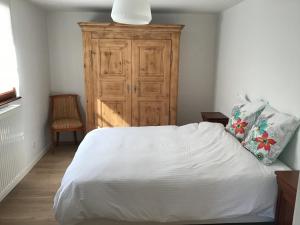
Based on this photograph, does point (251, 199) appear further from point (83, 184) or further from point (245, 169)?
point (83, 184)

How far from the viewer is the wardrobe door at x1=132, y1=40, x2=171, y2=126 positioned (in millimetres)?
4090

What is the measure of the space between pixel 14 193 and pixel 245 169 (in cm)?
245

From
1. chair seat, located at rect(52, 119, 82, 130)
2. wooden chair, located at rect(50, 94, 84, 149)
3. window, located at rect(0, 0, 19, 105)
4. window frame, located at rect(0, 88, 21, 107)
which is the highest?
window, located at rect(0, 0, 19, 105)

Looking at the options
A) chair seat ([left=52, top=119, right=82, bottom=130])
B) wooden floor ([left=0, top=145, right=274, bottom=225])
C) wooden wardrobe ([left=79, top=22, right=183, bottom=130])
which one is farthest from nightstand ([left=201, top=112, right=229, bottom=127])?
A: wooden floor ([left=0, top=145, right=274, bottom=225])

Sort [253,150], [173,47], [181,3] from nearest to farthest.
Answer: [253,150], [181,3], [173,47]

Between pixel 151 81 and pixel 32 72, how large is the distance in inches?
66.6

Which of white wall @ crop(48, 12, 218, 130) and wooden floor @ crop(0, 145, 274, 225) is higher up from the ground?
white wall @ crop(48, 12, 218, 130)

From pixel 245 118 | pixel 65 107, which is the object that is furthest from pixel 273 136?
pixel 65 107

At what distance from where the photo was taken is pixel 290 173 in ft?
6.61

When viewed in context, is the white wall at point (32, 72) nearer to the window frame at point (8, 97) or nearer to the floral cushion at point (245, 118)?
the window frame at point (8, 97)

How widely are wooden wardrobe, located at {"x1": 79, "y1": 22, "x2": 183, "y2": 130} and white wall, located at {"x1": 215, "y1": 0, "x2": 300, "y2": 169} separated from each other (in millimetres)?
727

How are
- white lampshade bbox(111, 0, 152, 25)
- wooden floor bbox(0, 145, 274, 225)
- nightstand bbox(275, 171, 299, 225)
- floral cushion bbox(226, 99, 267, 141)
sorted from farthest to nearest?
floral cushion bbox(226, 99, 267, 141) → wooden floor bbox(0, 145, 274, 225) → white lampshade bbox(111, 0, 152, 25) → nightstand bbox(275, 171, 299, 225)

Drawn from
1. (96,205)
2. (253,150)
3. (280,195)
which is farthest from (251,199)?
(96,205)

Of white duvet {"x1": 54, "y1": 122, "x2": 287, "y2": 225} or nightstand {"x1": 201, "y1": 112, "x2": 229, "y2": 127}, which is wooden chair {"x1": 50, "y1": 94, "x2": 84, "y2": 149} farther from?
white duvet {"x1": 54, "y1": 122, "x2": 287, "y2": 225}
